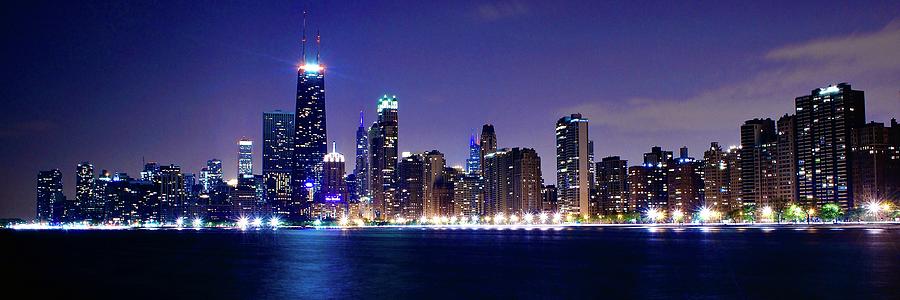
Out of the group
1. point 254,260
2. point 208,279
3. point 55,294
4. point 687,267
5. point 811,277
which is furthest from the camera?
point 254,260

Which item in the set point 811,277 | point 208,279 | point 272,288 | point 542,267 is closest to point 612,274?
point 542,267

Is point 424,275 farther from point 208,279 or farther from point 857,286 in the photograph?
point 857,286

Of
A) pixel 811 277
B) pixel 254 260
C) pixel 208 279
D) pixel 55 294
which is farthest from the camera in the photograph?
pixel 254 260

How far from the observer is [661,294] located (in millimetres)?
45094

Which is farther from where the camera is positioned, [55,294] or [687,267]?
[687,267]

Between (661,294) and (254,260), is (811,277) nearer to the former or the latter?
(661,294)

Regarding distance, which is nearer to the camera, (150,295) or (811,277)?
(150,295)

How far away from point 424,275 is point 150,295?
19572 mm

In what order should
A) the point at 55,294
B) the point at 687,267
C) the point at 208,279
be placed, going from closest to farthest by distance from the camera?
the point at 55,294
the point at 208,279
the point at 687,267

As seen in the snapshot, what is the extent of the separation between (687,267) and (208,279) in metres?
35.1

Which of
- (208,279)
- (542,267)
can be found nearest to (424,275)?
(542,267)

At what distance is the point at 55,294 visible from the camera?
4875cm

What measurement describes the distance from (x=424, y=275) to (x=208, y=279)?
14709mm

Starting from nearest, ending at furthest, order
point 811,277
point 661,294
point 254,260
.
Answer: point 661,294 → point 811,277 → point 254,260
